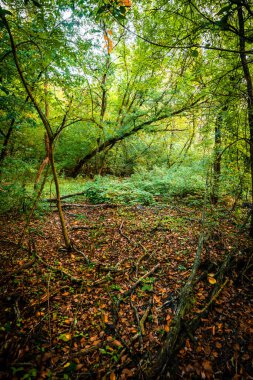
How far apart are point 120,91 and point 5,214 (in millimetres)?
9549

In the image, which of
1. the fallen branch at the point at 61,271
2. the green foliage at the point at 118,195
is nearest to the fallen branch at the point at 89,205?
the green foliage at the point at 118,195

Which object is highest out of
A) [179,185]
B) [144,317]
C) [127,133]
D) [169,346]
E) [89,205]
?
[127,133]

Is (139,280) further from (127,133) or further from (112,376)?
(127,133)

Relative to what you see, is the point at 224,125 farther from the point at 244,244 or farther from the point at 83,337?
the point at 83,337

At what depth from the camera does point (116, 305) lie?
2881 mm

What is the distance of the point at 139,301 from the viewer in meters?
2.96

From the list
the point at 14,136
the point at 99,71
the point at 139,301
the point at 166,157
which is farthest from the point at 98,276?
the point at 166,157

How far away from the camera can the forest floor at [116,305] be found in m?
2.08

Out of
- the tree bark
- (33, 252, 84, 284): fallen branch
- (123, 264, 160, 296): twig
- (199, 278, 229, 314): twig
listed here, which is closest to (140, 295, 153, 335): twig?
(123, 264, 160, 296): twig

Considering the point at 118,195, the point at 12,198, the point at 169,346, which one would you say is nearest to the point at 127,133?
the point at 118,195

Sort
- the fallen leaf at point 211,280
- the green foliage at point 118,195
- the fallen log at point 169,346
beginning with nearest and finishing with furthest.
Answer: the fallen log at point 169,346, the fallen leaf at point 211,280, the green foliage at point 118,195

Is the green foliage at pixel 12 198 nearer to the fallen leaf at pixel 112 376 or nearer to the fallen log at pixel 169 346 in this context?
the fallen leaf at pixel 112 376

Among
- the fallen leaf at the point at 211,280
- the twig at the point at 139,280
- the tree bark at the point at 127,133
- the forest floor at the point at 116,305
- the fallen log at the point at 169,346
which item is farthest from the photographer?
the tree bark at the point at 127,133

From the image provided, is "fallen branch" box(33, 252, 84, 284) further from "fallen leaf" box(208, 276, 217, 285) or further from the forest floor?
"fallen leaf" box(208, 276, 217, 285)
